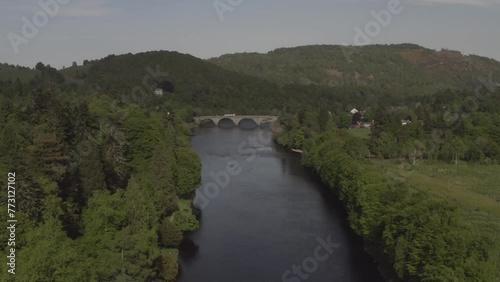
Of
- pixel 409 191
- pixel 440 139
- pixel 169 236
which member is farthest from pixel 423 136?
pixel 169 236

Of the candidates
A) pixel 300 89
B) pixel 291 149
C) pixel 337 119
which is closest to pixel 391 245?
pixel 291 149

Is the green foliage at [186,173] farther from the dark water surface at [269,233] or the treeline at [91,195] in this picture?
the dark water surface at [269,233]

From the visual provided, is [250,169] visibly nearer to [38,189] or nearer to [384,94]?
[38,189]

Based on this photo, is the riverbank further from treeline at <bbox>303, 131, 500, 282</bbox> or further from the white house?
the white house

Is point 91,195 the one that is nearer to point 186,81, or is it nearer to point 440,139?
point 440,139

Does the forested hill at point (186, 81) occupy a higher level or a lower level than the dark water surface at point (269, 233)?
higher

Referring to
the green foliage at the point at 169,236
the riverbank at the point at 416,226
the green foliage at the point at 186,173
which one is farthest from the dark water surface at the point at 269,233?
the green foliage at the point at 186,173
